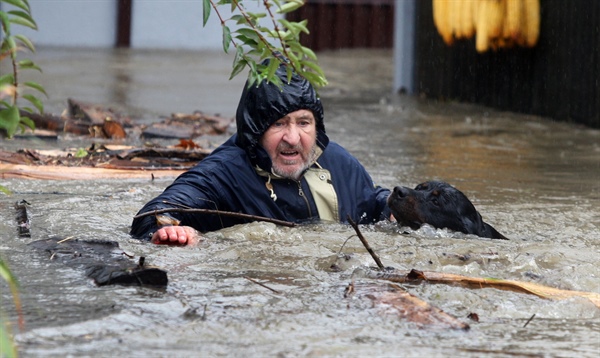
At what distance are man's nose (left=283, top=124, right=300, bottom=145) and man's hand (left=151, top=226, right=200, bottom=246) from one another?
0.92 meters

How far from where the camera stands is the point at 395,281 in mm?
4660

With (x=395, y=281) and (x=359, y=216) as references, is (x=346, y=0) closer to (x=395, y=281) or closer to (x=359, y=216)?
(x=359, y=216)

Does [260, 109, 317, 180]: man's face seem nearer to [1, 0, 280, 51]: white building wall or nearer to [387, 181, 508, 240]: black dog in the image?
[387, 181, 508, 240]: black dog

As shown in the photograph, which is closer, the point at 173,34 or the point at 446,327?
the point at 446,327

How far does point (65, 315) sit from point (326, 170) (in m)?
→ 2.71

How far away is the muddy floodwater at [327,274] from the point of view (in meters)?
3.68

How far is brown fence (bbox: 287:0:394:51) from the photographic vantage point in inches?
985

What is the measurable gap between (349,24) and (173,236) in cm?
2049

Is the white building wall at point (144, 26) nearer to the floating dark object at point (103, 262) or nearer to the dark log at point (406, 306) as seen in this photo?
the floating dark object at point (103, 262)

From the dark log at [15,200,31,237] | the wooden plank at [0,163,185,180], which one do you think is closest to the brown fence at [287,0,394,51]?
the wooden plank at [0,163,185,180]

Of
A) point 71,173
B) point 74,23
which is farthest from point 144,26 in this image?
point 71,173

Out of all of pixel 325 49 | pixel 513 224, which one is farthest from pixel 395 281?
pixel 325 49

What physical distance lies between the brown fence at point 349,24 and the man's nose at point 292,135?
62.2ft

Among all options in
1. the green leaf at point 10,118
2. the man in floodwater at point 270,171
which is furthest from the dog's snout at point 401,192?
the green leaf at point 10,118
